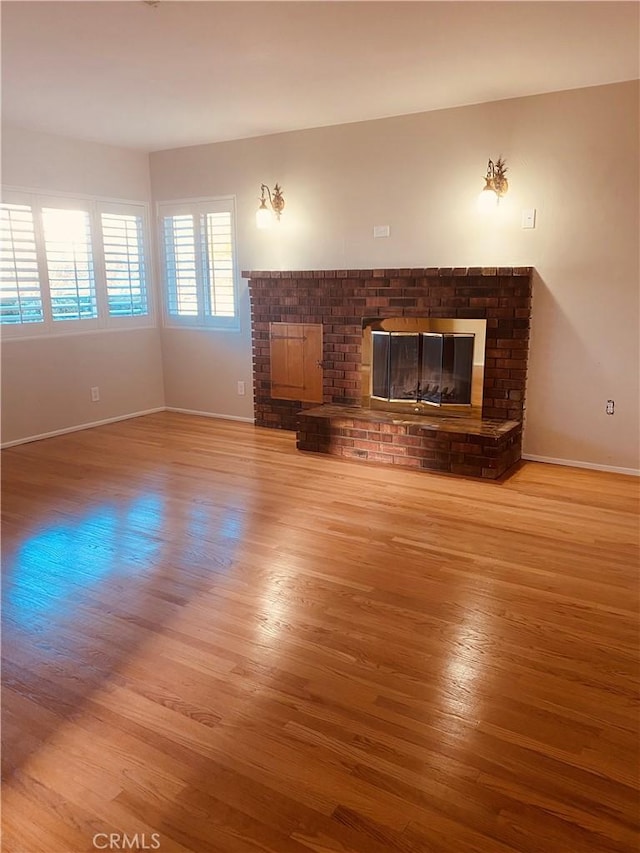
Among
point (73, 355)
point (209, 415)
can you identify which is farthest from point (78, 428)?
point (209, 415)

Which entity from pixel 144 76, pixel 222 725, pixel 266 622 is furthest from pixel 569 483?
pixel 144 76

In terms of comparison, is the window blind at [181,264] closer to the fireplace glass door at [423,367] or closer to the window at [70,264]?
the window at [70,264]

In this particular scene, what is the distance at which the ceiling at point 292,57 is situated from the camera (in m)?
2.73

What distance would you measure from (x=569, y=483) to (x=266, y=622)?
8.17ft

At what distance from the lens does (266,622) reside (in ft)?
8.00

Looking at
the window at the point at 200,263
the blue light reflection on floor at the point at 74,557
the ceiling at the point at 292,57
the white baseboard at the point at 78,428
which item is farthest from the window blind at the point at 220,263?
the blue light reflection on floor at the point at 74,557

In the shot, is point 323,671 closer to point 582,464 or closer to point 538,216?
point 582,464

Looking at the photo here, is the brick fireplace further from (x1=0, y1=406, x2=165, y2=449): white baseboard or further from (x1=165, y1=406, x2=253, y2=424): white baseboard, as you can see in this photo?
(x1=0, y1=406, x2=165, y2=449): white baseboard

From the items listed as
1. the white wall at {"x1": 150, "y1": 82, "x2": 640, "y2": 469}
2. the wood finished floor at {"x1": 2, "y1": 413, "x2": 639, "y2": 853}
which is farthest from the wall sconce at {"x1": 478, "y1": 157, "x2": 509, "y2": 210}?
the wood finished floor at {"x1": 2, "y1": 413, "x2": 639, "y2": 853}

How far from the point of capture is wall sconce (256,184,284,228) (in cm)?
523

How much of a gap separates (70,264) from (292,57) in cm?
293

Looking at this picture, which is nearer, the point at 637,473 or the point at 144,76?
the point at 144,76

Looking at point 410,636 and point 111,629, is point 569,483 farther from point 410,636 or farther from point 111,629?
point 111,629

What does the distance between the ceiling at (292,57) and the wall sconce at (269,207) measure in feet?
2.18
